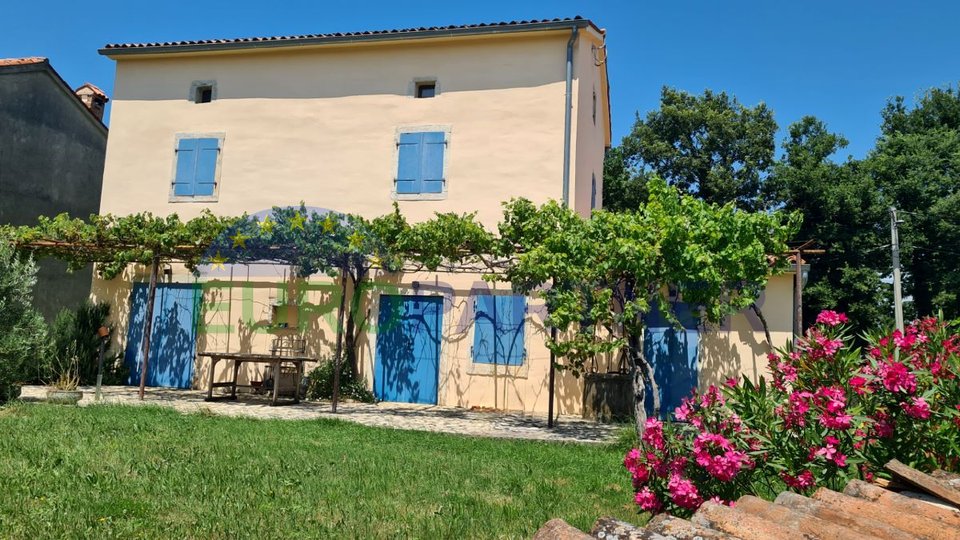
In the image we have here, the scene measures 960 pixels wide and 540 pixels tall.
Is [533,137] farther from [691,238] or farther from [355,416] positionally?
[355,416]

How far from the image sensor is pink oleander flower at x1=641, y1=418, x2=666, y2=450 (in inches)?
151

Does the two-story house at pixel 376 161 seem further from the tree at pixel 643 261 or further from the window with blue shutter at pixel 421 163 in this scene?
the tree at pixel 643 261

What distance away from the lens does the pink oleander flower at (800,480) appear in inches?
140

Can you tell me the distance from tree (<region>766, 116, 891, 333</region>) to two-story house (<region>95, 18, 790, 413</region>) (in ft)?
36.6

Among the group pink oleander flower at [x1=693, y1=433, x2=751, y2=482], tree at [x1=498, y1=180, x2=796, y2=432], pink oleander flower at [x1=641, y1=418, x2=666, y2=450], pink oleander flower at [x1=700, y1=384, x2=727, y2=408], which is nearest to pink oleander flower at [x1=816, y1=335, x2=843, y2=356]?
pink oleander flower at [x1=700, y1=384, x2=727, y2=408]

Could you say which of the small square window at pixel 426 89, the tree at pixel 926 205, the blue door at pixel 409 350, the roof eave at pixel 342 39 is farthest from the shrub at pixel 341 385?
the tree at pixel 926 205

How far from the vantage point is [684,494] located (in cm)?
351

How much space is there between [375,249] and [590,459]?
473 centimetres

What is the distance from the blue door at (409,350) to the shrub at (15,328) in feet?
A: 17.0

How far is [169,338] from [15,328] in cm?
426

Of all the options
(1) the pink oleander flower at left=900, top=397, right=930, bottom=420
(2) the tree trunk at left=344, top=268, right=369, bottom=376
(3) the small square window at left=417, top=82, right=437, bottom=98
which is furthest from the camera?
(3) the small square window at left=417, top=82, right=437, bottom=98

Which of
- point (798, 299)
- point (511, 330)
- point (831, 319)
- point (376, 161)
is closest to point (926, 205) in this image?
point (798, 299)

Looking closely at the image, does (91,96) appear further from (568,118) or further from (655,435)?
(655,435)

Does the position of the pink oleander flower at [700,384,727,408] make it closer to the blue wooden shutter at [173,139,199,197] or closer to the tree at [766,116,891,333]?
the blue wooden shutter at [173,139,199,197]
